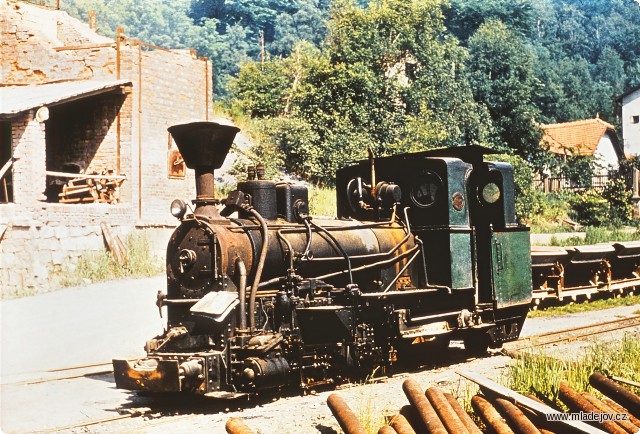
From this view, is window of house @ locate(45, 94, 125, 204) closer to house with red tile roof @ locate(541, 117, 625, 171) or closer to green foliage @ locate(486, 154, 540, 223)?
green foliage @ locate(486, 154, 540, 223)

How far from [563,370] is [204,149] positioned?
15.7 feet

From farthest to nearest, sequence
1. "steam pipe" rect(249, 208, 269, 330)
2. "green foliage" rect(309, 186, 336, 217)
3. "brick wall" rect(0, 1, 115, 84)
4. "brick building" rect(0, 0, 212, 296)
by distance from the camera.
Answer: "green foliage" rect(309, 186, 336, 217), "brick wall" rect(0, 1, 115, 84), "brick building" rect(0, 0, 212, 296), "steam pipe" rect(249, 208, 269, 330)

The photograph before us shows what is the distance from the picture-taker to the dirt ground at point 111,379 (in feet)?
24.2

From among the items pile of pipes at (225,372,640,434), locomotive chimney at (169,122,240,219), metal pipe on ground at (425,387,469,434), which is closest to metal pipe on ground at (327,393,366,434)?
pile of pipes at (225,372,640,434)

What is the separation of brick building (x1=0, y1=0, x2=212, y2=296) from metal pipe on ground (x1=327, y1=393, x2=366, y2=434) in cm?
1322

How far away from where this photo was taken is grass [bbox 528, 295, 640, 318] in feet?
55.8

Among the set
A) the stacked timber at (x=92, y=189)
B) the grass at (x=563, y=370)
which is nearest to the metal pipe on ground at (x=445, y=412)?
the grass at (x=563, y=370)

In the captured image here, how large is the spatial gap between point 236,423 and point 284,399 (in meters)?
2.24

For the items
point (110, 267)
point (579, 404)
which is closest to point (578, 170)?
point (110, 267)

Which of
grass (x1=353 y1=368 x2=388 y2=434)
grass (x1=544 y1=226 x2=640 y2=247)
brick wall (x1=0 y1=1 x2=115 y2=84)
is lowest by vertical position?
grass (x1=353 y1=368 x2=388 y2=434)

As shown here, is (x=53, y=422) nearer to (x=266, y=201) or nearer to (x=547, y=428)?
(x=266, y=201)

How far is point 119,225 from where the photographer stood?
2025 cm

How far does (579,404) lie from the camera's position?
270 inches

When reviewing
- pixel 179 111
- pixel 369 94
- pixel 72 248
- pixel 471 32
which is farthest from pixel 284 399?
pixel 471 32
